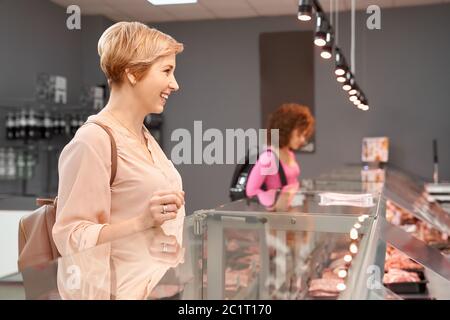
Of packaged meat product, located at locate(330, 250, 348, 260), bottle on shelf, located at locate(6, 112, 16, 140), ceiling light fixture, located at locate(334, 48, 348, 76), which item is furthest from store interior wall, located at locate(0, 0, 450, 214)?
packaged meat product, located at locate(330, 250, 348, 260)

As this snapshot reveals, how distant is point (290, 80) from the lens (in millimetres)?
7582

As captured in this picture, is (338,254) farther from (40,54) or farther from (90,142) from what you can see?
(40,54)

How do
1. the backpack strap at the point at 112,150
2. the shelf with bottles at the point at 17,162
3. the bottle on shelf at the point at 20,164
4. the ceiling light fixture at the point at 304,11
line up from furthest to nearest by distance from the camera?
the bottle on shelf at the point at 20,164
the shelf with bottles at the point at 17,162
the ceiling light fixture at the point at 304,11
the backpack strap at the point at 112,150

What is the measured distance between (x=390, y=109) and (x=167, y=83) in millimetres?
6249

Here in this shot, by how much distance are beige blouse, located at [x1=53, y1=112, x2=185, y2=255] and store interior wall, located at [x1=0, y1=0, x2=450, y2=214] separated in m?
5.62

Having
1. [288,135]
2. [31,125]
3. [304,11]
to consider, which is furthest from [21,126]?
[304,11]

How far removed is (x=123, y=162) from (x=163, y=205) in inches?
8.5

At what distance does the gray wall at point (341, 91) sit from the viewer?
7.23 meters

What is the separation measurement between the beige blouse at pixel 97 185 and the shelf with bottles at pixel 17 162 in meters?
4.77

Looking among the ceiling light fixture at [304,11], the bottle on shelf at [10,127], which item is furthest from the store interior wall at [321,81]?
the ceiling light fixture at [304,11]

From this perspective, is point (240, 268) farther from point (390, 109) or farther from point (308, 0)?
point (390, 109)

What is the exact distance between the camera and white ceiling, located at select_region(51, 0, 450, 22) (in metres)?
6.91

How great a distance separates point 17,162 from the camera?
6094mm

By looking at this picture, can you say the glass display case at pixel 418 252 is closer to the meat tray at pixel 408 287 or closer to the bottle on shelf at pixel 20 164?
the meat tray at pixel 408 287
